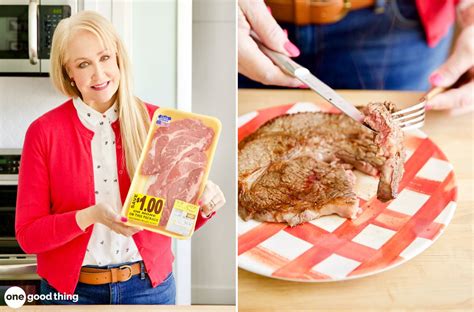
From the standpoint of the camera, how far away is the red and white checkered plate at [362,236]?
125cm

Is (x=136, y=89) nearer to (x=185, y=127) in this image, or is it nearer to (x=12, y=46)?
(x=185, y=127)

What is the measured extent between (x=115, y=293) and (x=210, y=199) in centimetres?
28

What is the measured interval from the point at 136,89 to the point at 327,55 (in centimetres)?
71

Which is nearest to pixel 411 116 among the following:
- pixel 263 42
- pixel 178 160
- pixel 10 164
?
pixel 263 42

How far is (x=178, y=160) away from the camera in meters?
1.27

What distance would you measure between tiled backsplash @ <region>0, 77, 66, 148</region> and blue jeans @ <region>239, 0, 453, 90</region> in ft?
2.54

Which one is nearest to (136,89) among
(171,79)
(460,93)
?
(171,79)

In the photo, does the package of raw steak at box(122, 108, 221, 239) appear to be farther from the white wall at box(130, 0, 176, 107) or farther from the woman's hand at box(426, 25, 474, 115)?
the woman's hand at box(426, 25, 474, 115)

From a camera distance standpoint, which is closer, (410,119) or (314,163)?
(314,163)

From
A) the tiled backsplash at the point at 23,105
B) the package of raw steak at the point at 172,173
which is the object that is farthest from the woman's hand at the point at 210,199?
the tiled backsplash at the point at 23,105

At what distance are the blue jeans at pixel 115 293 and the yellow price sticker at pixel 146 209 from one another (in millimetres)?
119

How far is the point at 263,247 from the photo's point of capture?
4.21 feet

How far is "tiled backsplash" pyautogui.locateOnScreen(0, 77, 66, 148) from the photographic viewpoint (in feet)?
4.09

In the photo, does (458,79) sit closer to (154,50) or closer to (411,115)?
(411,115)
